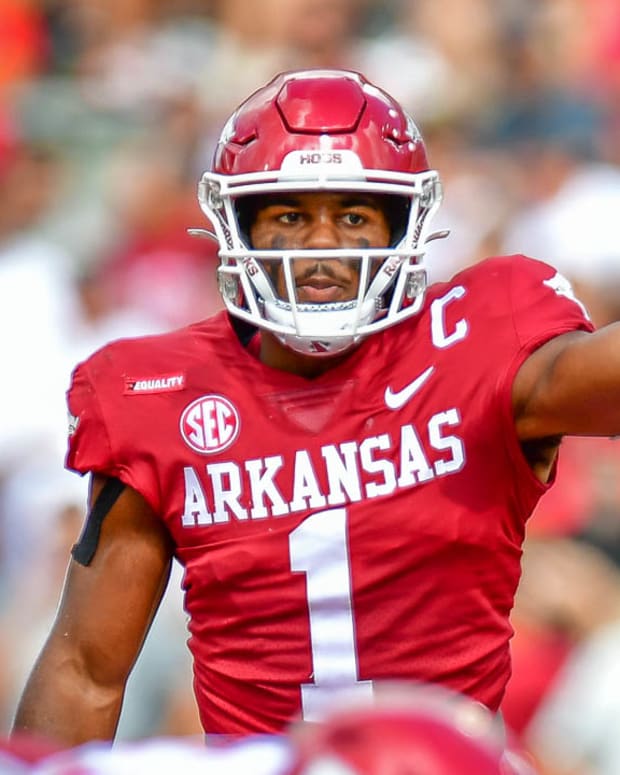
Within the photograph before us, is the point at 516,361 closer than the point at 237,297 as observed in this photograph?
Yes

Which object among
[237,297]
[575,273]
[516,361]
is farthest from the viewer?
[575,273]

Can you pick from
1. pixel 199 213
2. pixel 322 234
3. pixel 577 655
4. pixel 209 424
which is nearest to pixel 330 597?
pixel 209 424

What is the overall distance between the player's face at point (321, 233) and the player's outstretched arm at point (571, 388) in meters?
0.34

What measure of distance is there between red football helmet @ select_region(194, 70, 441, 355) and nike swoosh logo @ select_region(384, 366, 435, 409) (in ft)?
0.35

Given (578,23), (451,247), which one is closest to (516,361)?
(451,247)

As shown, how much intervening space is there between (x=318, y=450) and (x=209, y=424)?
202mm

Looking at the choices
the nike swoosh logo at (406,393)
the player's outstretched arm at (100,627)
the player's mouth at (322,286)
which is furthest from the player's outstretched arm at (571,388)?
the player's outstretched arm at (100,627)

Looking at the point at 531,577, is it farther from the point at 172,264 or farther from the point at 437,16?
the point at 437,16

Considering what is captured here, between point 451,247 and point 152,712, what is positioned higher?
point 451,247

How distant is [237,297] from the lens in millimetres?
3068

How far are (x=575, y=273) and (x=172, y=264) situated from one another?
1670 millimetres

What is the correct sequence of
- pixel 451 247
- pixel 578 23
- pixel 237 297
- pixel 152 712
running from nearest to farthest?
pixel 237 297
pixel 152 712
pixel 451 247
pixel 578 23

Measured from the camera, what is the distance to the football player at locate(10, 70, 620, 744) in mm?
2916

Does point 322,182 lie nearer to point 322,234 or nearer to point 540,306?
point 322,234
